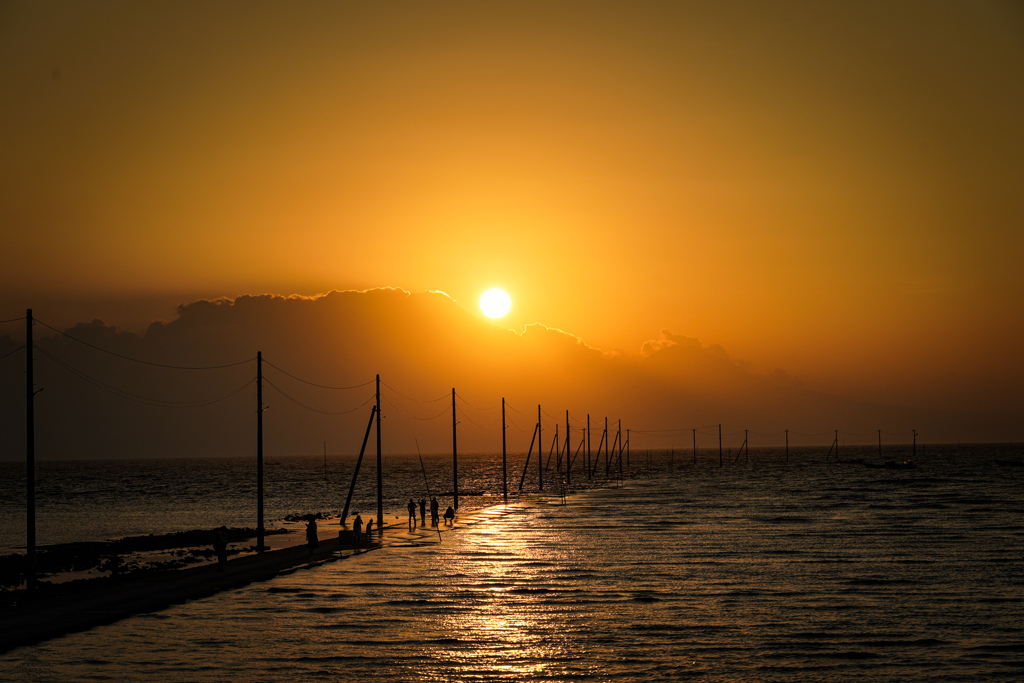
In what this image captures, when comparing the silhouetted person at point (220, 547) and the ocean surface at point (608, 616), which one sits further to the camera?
the silhouetted person at point (220, 547)

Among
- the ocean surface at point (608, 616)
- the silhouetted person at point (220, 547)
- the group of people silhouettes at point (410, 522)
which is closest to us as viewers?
the ocean surface at point (608, 616)

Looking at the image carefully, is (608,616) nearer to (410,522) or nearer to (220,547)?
(220,547)

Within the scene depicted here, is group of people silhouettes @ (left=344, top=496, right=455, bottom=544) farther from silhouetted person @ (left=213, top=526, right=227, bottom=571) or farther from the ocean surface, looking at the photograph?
silhouetted person @ (left=213, top=526, right=227, bottom=571)

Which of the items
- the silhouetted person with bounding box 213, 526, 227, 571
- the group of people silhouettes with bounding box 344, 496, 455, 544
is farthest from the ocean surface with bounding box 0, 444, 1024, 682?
the silhouetted person with bounding box 213, 526, 227, 571

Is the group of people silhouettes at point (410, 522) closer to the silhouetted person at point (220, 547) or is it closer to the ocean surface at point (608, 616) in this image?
the ocean surface at point (608, 616)

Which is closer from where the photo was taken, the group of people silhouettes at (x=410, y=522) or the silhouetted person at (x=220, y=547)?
the silhouetted person at (x=220, y=547)

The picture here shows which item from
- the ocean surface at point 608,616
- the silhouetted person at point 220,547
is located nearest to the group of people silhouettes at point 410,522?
the ocean surface at point 608,616

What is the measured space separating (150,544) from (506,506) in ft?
159

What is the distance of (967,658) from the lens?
2706 centimetres

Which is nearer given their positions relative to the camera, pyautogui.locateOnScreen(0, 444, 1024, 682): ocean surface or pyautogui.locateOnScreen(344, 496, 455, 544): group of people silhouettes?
pyautogui.locateOnScreen(0, 444, 1024, 682): ocean surface

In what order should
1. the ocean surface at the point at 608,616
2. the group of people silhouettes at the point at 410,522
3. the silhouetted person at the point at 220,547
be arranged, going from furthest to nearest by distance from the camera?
the group of people silhouettes at the point at 410,522
the silhouetted person at the point at 220,547
the ocean surface at the point at 608,616

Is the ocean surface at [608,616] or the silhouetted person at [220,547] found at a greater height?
the silhouetted person at [220,547]

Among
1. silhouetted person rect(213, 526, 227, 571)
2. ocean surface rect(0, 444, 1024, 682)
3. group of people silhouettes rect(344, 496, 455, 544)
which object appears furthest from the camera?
group of people silhouettes rect(344, 496, 455, 544)

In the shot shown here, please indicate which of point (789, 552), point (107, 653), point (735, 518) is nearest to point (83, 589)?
point (107, 653)
